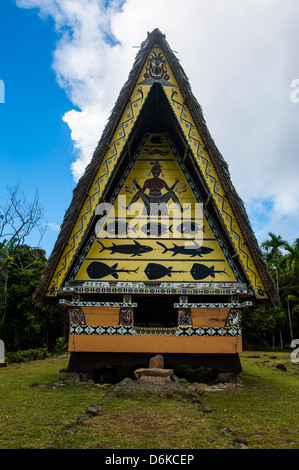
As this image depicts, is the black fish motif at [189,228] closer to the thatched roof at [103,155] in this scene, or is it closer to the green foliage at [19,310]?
the thatched roof at [103,155]

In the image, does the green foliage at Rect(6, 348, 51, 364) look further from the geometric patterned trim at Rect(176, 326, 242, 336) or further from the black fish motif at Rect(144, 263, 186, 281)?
the geometric patterned trim at Rect(176, 326, 242, 336)

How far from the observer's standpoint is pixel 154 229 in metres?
8.09

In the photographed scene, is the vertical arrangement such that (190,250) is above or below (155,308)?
above

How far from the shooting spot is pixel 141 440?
3246mm

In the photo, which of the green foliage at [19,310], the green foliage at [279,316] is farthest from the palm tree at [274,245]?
the green foliage at [19,310]

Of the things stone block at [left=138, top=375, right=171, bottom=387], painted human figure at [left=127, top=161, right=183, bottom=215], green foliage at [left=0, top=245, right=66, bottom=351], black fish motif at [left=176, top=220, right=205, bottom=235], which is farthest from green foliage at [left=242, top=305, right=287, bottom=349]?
stone block at [left=138, top=375, right=171, bottom=387]

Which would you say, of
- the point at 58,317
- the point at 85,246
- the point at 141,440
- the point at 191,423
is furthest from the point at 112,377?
the point at 58,317

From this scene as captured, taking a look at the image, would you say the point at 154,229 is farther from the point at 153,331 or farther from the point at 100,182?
the point at 153,331

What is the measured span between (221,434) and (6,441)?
2.07 meters

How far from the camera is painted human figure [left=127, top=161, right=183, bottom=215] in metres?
8.32

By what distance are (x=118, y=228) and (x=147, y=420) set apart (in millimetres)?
4727

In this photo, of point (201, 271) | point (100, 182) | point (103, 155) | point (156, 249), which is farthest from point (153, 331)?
point (103, 155)

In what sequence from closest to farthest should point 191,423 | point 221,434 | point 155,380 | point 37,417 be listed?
point 221,434 → point 191,423 → point 37,417 → point 155,380

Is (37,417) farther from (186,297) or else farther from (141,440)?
(186,297)
